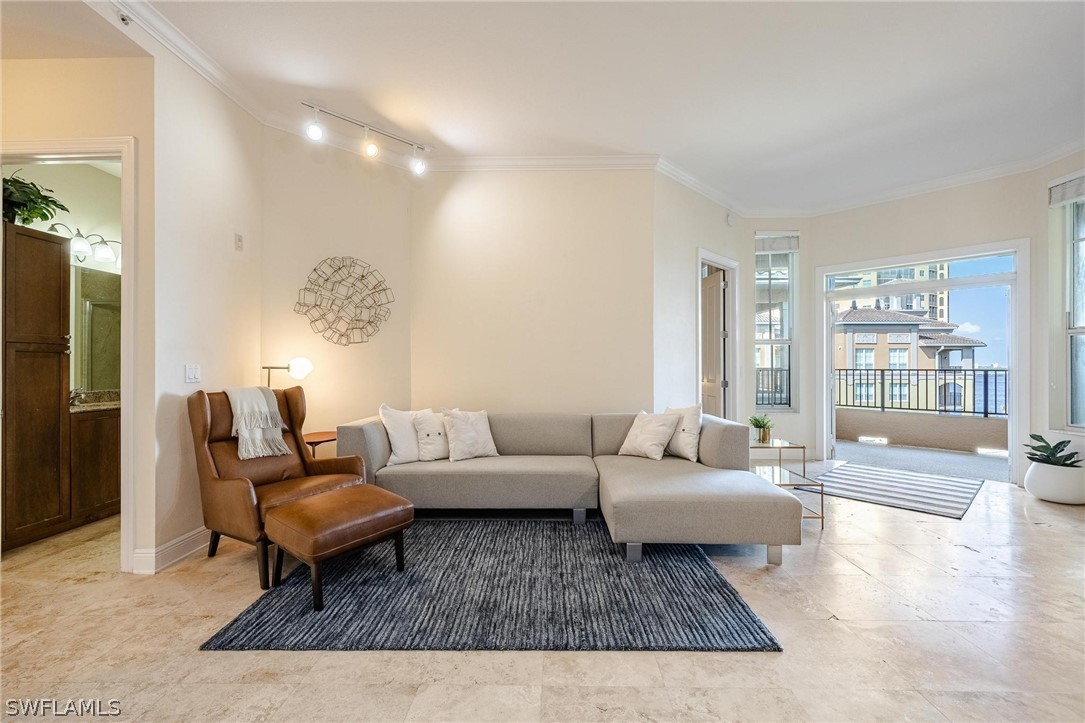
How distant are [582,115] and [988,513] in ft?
14.1

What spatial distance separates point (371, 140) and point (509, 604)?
3.54 meters

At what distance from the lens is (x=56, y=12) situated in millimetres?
Answer: 2293

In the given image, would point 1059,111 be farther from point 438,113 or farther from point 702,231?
point 438,113

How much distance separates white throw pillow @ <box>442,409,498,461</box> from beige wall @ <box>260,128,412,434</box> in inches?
28.9

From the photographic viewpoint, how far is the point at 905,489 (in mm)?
4262

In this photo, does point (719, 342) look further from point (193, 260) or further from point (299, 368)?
point (193, 260)

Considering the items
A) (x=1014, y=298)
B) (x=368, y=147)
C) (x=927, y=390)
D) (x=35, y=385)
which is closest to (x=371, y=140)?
(x=368, y=147)

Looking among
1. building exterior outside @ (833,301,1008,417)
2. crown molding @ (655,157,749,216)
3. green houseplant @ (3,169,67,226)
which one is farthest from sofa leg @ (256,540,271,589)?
building exterior outside @ (833,301,1008,417)

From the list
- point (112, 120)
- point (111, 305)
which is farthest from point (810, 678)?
point (111, 305)

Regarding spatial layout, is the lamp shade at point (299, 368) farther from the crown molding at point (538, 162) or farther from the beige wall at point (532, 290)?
the crown molding at point (538, 162)

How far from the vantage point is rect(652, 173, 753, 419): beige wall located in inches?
171

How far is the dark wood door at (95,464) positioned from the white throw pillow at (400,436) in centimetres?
195

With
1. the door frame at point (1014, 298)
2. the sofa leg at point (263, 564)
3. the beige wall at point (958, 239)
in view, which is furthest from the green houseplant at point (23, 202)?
the door frame at point (1014, 298)

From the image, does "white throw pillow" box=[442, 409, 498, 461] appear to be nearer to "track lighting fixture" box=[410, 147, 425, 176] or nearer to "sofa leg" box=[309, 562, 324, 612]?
"sofa leg" box=[309, 562, 324, 612]
